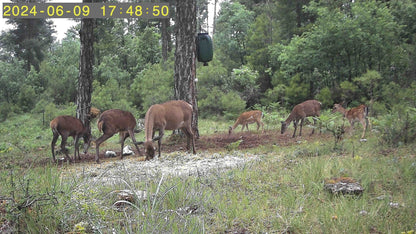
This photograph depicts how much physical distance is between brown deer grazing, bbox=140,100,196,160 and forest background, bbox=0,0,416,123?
4.71m

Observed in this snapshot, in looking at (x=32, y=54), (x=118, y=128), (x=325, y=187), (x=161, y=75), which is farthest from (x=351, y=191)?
(x=32, y=54)

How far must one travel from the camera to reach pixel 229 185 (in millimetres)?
5348

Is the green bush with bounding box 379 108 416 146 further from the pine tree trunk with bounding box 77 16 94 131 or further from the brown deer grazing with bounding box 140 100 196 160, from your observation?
the pine tree trunk with bounding box 77 16 94 131

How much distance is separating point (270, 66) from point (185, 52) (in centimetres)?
1292

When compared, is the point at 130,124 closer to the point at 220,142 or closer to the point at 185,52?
the point at 220,142

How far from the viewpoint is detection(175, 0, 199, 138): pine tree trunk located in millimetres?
11117

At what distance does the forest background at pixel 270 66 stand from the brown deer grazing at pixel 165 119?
185 inches

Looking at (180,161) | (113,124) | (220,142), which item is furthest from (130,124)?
(220,142)

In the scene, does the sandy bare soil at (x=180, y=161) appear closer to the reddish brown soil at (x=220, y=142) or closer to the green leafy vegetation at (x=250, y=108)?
the reddish brown soil at (x=220, y=142)

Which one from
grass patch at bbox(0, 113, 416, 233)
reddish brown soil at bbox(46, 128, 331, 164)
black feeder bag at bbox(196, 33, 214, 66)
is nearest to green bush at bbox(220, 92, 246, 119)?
reddish brown soil at bbox(46, 128, 331, 164)

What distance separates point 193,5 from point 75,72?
17.6m

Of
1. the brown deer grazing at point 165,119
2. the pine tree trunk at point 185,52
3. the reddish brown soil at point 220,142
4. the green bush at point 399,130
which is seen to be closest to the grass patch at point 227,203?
the green bush at point 399,130

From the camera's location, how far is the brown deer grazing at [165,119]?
8.38 meters

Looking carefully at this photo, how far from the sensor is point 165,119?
8.95 m
